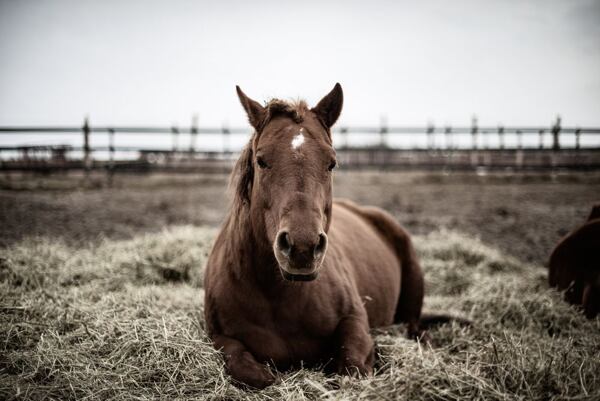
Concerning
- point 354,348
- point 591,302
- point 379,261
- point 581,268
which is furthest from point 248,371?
point 581,268

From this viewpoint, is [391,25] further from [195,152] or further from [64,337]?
[64,337]

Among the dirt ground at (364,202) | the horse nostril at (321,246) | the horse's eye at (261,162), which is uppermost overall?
the horse's eye at (261,162)

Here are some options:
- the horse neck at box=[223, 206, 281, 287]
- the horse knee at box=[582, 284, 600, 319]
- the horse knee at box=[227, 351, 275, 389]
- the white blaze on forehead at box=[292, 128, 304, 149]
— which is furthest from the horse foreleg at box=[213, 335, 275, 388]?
the horse knee at box=[582, 284, 600, 319]

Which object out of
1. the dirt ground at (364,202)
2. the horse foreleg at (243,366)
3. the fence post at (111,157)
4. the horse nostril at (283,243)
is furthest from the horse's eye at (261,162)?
the fence post at (111,157)

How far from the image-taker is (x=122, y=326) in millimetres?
2900

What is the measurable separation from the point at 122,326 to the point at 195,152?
44.0 ft

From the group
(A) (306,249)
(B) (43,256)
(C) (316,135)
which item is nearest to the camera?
(A) (306,249)

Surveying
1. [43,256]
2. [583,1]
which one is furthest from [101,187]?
[583,1]

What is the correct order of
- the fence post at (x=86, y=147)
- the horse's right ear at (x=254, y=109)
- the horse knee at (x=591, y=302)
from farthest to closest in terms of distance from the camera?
the fence post at (x=86, y=147), the horse knee at (x=591, y=302), the horse's right ear at (x=254, y=109)

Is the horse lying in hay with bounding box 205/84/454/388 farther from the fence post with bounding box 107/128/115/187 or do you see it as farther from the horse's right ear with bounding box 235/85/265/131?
the fence post with bounding box 107/128/115/187

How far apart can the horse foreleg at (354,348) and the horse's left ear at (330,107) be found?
1.40 meters

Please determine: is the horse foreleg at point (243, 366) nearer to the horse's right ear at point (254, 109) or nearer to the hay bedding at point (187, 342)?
the hay bedding at point (187, 342)

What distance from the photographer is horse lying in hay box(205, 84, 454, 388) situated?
6.92 ft

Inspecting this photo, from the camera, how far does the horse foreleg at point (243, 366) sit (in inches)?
90.8
